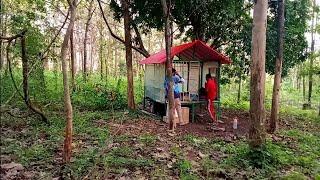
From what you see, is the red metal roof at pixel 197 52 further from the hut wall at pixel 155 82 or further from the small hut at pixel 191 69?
the hut wall at pixel 155 82

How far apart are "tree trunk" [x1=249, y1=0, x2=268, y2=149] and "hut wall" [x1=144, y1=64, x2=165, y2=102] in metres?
5.96

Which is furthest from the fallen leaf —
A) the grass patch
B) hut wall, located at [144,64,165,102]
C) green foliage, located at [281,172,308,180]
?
hut wall, located at [144,64,165,102]

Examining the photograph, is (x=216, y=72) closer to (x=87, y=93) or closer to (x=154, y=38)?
(x=87, y=93)

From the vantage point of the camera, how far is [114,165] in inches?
296

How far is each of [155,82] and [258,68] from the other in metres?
7.32

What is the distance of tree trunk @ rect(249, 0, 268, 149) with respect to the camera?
8148mm

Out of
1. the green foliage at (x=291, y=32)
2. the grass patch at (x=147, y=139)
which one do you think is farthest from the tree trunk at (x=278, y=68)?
Result: the grass patch at (x=147, y=139)

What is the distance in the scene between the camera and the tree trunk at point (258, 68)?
26.7ft

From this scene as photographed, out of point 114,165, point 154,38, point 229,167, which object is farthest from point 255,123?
point 154,38

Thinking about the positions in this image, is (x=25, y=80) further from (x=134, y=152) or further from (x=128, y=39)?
(x=128, y=39)

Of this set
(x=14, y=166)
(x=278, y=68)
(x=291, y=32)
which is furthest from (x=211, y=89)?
(x=14, y=166)

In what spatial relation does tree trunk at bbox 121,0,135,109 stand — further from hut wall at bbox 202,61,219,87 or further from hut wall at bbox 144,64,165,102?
hut wall at bbox 202,61,219,87

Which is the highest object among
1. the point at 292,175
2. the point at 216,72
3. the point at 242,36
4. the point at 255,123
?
the point at 242,36

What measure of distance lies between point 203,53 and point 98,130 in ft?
17.6
